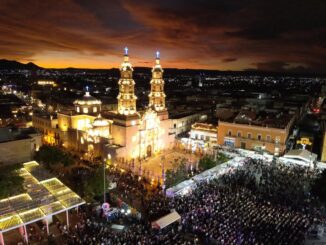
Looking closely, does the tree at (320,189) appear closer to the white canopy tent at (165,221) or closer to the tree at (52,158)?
the white canopy tent at (165,221)

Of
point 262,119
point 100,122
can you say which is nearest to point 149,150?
point 100,122

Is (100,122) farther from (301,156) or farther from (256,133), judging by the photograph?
(301,156)

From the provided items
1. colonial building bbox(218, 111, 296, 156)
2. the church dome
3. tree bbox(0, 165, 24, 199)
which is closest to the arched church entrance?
the church dome

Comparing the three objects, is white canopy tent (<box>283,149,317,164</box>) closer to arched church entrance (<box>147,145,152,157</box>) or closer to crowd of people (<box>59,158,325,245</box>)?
crowd of people (<box>59,158,325,245</box>)

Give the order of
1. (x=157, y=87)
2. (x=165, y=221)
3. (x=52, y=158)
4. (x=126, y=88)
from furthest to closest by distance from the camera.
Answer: (x=157, y=87), (x=126, y=88), (x=52, y=158), (x=165, y=221)

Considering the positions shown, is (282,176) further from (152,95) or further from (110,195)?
(152,95)

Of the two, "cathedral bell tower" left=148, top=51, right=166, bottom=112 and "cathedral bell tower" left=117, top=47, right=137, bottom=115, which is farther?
"cathedral bell tower" left=148, top=51, right=166, bottom=112

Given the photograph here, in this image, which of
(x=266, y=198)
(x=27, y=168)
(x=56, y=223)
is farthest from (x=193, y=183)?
(x=27, y=168)
